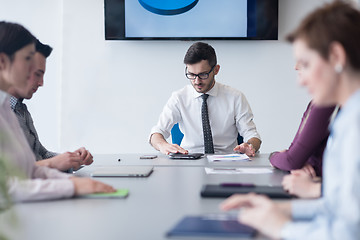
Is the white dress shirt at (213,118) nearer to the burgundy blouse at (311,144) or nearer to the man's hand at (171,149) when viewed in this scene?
the man's hand at (171,149)

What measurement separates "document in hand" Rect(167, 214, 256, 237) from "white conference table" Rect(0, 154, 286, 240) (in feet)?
0.13

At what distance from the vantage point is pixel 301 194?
1.64 meters

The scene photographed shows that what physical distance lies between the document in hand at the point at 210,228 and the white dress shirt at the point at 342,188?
13 centimetres

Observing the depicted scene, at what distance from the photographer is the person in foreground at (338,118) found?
975 mm

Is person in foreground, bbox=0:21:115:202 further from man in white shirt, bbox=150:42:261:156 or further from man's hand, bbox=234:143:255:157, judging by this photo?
man in white shirt, bbox=150:42:261:156

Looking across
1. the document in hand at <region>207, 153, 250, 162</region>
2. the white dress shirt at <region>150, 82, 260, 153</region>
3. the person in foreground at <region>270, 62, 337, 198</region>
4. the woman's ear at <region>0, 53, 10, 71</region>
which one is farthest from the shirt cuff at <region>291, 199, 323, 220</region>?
the white dress shirt at <region>150, 82, 260, 153</region>

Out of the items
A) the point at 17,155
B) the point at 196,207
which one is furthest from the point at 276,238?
the point at 17,155

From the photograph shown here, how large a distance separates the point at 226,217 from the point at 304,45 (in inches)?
21.4

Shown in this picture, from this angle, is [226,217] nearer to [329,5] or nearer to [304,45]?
[304,45]

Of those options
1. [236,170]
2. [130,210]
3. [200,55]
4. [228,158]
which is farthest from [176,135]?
[130,210]

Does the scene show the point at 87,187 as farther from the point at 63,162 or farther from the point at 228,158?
the point at 228,158

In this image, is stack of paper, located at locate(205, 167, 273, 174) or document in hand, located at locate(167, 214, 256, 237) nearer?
document in hand, located at locate(167, 214, 256, 237)

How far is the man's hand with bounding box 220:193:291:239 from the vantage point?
3.59 ft

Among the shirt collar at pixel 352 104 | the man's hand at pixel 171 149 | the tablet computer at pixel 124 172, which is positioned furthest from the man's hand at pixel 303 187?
the man's hand at pixel 171 149
